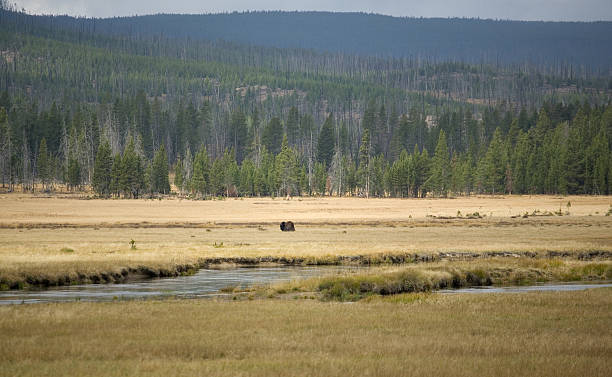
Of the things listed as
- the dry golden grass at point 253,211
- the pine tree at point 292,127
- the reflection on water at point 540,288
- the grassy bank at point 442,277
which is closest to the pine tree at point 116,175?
the dry golden grass at point 253,211

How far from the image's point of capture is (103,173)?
120 metres

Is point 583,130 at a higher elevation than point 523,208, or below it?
higher

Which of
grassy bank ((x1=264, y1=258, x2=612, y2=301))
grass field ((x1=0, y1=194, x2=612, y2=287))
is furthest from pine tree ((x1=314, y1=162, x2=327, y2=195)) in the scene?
grassy bank ((x1=264, y1=258, x2=612, y2=301))

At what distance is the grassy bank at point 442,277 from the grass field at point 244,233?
7.86 metres

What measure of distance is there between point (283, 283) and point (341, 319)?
30.9 feet

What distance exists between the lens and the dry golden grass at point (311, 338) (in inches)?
630

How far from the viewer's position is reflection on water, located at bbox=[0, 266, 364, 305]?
28.8 meters

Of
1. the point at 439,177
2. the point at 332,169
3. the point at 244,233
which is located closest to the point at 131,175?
the point at 332,169

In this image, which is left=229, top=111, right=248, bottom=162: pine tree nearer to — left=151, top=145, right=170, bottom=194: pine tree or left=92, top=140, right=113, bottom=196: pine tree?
left=151, top=145, right=170, bottom=194: pine tree

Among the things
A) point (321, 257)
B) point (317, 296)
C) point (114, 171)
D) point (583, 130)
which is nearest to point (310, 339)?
point (317, 296)

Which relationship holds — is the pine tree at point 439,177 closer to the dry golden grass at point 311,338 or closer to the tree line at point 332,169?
the tree line at point 332,169

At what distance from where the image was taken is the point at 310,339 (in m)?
19.1

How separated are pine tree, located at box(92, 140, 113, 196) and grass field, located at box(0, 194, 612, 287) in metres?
13.4

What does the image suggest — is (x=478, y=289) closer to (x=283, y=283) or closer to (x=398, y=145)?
(x=283, y=283)
